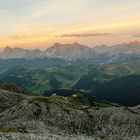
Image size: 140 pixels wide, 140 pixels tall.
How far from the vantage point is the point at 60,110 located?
150 m

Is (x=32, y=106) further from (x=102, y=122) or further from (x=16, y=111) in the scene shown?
(x=102, y=122)

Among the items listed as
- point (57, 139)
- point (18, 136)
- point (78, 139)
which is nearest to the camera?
point (18, 136)

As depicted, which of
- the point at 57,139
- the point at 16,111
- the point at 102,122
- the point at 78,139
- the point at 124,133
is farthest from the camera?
the point at 16,111

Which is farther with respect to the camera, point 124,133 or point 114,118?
point 114,118

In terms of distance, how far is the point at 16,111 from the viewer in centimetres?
15212

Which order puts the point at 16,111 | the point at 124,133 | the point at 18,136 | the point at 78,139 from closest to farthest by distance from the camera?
the point at 18,136 < the point at 78,139 < the point at 124,133 < the point at 16,111

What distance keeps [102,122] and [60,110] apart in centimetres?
1863

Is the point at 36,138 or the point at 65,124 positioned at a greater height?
the point at 36,138

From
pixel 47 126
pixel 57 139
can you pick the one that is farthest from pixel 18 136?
pixel 47 126

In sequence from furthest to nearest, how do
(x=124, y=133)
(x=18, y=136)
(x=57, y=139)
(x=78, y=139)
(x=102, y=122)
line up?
(x=102, y=122) → (x=124, y=133) → (x=78, y=139) → (x=57, y=139) → (x=18, y=136)

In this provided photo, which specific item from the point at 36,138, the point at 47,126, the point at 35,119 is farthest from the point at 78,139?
the point at 35,119

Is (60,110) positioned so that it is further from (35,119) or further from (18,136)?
(18,136)

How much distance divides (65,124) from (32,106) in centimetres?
1918

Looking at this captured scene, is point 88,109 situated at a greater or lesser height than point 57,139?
lesser
